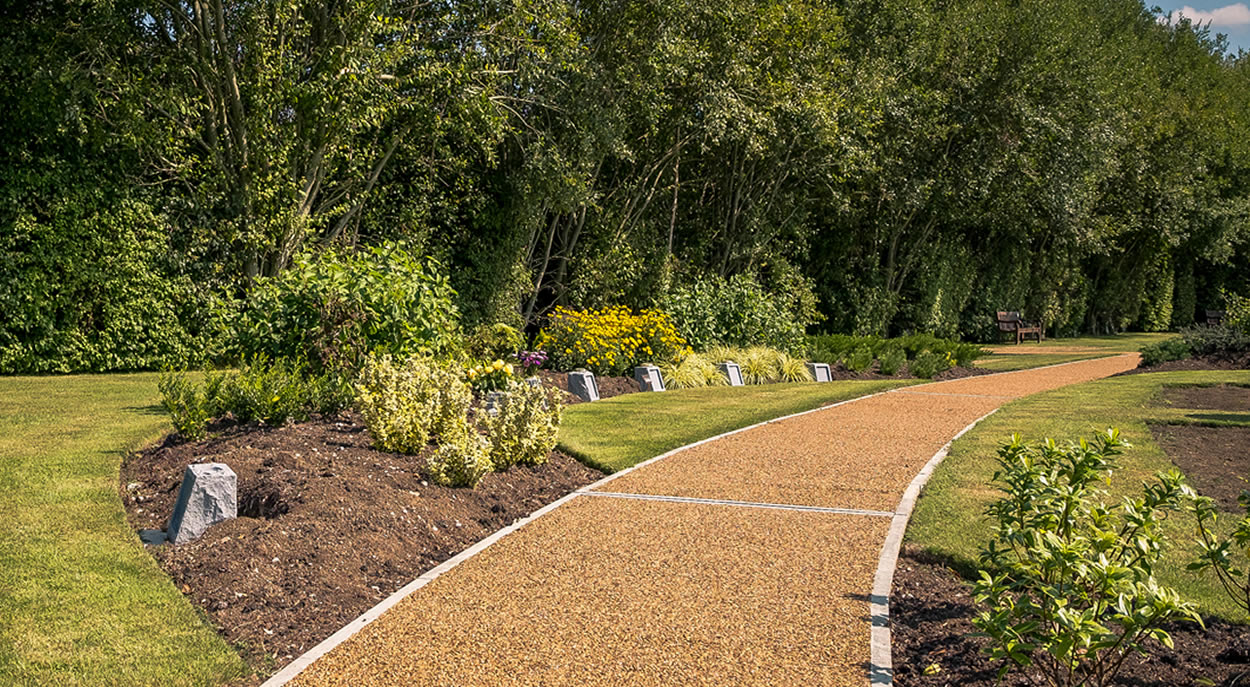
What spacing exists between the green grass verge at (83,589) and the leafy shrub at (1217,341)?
1817 cm

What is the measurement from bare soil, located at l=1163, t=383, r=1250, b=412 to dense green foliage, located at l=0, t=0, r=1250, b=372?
20.5 feet

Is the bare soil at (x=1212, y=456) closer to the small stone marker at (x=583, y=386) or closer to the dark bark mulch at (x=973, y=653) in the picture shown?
the dark bark mulch at (x=973, y=653)

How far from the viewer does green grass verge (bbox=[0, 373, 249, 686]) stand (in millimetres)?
3881

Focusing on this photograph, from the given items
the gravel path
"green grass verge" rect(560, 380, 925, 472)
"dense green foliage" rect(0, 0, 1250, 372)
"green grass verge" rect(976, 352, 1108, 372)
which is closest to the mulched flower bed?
the gravel path

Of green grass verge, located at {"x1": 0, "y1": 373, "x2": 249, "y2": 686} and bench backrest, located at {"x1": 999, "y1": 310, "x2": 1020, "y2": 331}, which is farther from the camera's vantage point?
bench backrest, located at {"x1": 999, "y1": 310, "x2": 1020, "y2": 331}

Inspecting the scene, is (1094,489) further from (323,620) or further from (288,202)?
(288,202)

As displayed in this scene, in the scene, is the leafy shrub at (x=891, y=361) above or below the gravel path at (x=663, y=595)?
above

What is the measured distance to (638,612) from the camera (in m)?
4.64

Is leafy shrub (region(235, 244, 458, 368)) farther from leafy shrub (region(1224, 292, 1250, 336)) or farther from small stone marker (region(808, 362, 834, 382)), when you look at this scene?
leafy shrub (region(1224, 292, 1250, 336))

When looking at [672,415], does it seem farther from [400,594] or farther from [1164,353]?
[1164,353]

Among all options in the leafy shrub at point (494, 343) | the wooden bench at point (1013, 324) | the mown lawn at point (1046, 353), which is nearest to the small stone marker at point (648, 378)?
the leafy shrub at point (494, 343)

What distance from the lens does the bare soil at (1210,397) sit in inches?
478

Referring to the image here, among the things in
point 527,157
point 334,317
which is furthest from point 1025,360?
point 334,317

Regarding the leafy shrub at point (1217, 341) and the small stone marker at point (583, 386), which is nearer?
the small stone marker at point (583, 386)
